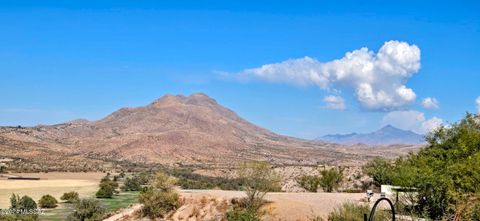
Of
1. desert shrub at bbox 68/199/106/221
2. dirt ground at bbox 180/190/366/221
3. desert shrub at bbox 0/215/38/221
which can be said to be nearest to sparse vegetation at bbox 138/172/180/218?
desert shrub at bbox 68/199/106/221

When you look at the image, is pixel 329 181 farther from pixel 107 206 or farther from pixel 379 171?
pixel 107 206

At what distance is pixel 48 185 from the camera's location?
78438 millimetres

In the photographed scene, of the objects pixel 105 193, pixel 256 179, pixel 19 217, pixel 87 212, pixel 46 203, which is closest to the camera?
pixel 256 179

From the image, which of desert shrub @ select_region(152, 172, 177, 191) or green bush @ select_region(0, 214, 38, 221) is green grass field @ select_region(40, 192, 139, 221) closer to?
green bush @ select_region(0, 214, 38, 221)

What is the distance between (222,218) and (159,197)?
9.02 m

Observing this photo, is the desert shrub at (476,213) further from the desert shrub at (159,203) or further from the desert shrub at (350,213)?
the desert shrub at (159,203)

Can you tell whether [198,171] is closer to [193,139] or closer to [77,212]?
[77,212]

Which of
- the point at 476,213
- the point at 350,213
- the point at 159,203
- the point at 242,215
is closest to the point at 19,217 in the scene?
the point at 159,203

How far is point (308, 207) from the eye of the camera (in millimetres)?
38562

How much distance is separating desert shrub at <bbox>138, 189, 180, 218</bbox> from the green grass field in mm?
6251

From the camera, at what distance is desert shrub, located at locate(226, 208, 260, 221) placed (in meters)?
36.9

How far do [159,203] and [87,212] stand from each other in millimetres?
7299

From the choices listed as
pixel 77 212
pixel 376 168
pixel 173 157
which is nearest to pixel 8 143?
pixel 173 157

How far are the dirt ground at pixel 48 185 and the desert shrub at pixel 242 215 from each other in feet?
99.1
